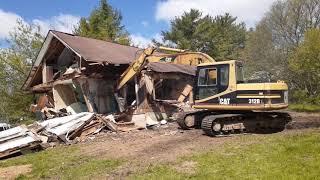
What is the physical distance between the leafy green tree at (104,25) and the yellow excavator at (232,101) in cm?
3072

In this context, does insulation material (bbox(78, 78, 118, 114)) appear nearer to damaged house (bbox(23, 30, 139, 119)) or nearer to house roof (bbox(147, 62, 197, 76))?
damaged house (bbox(23, 30, 139, 119))

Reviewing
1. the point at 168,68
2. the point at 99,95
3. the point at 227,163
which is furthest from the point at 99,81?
the point at 227,163

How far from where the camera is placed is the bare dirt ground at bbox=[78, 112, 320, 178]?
11.6m

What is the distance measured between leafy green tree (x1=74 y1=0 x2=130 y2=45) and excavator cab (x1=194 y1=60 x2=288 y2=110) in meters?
30.8

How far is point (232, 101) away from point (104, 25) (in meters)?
34.9

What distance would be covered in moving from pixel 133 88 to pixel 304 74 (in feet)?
54.4

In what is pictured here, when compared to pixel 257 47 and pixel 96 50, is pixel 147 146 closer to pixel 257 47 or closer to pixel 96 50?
pixel 96 50

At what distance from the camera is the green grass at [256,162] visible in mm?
9102

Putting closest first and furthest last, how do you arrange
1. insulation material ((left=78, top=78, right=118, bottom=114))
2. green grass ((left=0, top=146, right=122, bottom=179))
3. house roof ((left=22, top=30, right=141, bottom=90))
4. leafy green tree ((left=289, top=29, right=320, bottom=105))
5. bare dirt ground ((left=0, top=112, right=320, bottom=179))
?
1. green grass ((left=0, top=146, right=122, bottom=179))
2. bare dirt ground ((left=0, top=112, right=320, bottom=179))
3. house roof ((left=22, top=30, right=141, bottom=90))
4. insulation material ((left=78, top=78, right=118, bottom=114))
5. leafy green tree ((left=289, top=29, right=320, bottom=105))

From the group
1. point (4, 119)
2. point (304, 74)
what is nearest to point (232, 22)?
point (304, 74)

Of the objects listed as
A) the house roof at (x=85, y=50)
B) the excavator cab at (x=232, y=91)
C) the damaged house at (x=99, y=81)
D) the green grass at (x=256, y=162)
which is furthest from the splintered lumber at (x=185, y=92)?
the green grass at (x=256, y=162)

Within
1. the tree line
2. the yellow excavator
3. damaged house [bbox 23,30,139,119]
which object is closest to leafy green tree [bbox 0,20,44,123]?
the tree line

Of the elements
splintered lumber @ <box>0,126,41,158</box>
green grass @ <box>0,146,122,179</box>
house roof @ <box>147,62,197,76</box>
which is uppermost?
house roof @ <box>147,62,197,76</box>

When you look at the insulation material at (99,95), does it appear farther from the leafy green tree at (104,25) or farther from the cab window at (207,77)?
the leafy green tree at (104,25)
